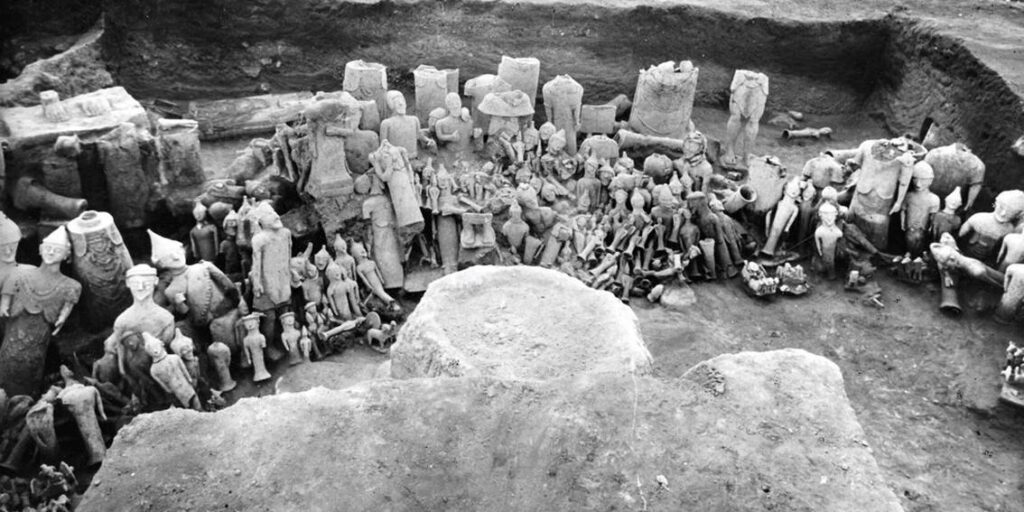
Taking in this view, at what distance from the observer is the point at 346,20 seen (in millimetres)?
14562

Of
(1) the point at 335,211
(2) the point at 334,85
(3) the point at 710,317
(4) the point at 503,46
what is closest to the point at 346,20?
(2) the point at 334,85

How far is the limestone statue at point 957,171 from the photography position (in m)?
10.8

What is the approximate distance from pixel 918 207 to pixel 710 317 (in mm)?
2998

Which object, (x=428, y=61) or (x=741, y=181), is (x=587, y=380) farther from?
(x=428, y=61)

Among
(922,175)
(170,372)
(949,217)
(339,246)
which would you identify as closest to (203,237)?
(339,246)

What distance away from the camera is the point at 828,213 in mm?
10438

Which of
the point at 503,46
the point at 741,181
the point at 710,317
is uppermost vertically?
the point at 503,46

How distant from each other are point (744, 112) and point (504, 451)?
8.95m

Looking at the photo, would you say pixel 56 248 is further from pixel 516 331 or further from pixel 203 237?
pixel 516 331

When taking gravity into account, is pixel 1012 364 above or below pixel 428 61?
below

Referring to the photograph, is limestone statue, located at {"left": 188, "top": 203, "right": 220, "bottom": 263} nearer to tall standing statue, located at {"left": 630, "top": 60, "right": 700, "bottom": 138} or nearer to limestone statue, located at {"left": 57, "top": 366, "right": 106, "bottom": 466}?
limestone statue, located at {"left": 57, "top": 366, "right": 106, "bottom": 466}

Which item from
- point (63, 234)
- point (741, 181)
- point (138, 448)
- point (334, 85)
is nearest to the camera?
point (138, 448)

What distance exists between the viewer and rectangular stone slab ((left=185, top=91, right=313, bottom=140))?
12.3m

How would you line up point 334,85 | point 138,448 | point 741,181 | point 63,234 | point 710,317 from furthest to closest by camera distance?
point 334,85, point 741,181, point 710,317, point 63,234, point 138,448
